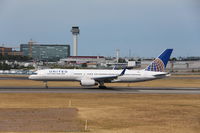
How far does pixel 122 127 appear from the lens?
22.2 m

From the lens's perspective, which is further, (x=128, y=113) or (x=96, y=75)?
(x=96, y=75)

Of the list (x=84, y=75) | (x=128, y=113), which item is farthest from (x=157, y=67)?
(x=128, y=113)

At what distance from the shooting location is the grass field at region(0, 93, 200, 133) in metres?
22.0

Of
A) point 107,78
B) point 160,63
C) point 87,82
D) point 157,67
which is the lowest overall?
point 87,82

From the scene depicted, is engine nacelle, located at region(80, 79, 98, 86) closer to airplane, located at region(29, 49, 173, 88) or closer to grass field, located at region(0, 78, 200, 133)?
airplane, located at region(29, 49, 173, 88)

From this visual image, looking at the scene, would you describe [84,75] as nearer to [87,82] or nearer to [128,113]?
[87,82]

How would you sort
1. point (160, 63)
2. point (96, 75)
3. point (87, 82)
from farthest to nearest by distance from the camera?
point (160, 63), point (96, 75), point (87, 82)

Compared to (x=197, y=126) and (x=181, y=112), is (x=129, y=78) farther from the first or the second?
(x=197, y=126)

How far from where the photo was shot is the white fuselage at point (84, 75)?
52062 mm

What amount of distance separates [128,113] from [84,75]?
25.6 metres

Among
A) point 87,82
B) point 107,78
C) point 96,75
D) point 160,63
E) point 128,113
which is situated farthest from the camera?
point 160,63

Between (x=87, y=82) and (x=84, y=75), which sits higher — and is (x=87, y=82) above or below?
below

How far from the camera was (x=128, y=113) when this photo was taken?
1091 inches

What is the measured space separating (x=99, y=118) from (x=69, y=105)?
7370mm
